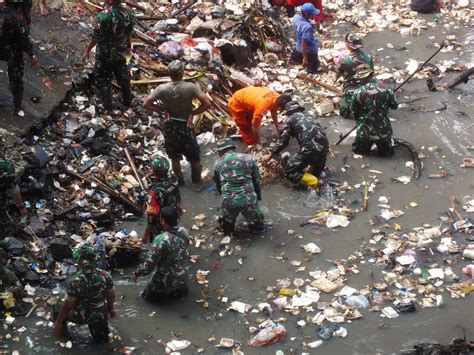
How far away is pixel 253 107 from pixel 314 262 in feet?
9.90

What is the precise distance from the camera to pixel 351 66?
1156 cm

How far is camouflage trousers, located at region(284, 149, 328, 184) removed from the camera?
988 cm

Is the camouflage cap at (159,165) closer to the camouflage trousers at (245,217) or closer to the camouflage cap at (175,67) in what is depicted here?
the camouflage trousers at (245,217)

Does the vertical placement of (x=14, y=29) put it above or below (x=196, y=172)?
above

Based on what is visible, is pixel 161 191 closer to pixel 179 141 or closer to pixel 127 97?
pixel 179 141

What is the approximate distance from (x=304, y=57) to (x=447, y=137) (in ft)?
11.2

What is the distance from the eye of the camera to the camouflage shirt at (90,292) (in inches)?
262

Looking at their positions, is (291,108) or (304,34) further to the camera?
(304,34)


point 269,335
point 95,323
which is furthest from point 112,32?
point 269,335

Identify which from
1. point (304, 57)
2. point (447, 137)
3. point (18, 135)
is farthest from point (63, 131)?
point (447, 137)

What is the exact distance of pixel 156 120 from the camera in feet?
36.6

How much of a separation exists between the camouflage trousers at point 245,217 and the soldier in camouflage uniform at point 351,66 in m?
3.54

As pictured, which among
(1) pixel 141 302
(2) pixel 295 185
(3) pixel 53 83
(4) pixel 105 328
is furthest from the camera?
(3) pixel 53 83

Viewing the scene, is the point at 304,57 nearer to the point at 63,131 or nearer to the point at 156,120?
the point at 156,120
